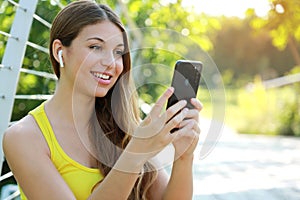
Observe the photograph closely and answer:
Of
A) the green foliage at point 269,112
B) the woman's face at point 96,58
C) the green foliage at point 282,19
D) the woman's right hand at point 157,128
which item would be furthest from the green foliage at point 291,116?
the woman's right hand at point 157,128

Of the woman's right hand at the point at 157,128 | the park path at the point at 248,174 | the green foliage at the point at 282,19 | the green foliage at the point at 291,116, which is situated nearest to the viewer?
the woman's right hand at the point at 157,128

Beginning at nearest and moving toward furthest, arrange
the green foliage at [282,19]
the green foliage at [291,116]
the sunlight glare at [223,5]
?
A: the sunlight glare at [223,5]
the green foliage at [282,19]
the green foliage at [291,116]

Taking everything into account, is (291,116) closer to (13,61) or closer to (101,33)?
(13,61)

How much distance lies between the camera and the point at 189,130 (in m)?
1.18

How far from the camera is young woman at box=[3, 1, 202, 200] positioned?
3.91ft

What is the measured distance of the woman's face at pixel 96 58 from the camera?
4.32 feet

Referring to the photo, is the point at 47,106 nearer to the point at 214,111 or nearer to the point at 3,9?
the point at 214,111

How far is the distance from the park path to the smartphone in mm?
804

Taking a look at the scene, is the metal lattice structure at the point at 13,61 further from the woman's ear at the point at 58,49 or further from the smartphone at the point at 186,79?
the smartphone at the point at 186,79

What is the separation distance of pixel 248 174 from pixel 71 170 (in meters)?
3.05

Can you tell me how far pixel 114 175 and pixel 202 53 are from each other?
32cm

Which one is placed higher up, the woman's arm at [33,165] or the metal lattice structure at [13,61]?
the metal lattice structure at [13,61]

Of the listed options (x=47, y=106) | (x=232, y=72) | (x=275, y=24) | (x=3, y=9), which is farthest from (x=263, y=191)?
(x=232, y=72)

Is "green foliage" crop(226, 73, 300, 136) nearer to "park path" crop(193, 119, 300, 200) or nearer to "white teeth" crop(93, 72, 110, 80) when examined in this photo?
"park path" crop(193, 119, 300, 200)
